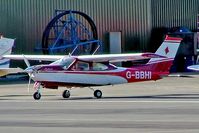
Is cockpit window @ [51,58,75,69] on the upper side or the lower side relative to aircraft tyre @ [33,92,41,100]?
upper

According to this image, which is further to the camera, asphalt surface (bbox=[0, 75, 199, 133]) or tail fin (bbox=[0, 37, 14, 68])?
tail fin (bbox=[0, 37, 14, 68])

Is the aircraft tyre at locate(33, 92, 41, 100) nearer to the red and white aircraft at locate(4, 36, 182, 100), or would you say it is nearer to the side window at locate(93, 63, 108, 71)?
the red and white aircraft at locate(4, 36, 182, 100)

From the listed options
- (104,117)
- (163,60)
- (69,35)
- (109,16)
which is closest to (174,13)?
(109,16)

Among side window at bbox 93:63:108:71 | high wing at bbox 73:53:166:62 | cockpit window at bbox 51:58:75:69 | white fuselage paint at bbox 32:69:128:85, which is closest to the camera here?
white fuselage paint at bbox 32:69:128:85

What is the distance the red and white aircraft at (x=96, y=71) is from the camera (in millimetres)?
25797

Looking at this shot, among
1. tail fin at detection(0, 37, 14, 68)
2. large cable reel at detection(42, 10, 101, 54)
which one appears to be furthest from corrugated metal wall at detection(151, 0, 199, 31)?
tail fin at detection(0, 37, 14, 68)

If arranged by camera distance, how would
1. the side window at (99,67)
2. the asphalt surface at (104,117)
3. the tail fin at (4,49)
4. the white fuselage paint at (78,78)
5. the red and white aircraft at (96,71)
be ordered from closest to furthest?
1. the asphalt surface at (104,117)
2. the white fuselage paint at (78,78)
3. the red and white aircraft at (96,71)
4. the side window at (99,67)
5. the tail fin at (4,49)

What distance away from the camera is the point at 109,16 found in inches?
1933

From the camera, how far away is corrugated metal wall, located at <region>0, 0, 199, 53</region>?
4569 cm

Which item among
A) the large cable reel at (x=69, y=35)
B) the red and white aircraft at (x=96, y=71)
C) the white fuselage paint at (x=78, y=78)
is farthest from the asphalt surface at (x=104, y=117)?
the large cable reel at (x=69, y=35)

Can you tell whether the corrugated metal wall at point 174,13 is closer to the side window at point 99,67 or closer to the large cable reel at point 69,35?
the large cable reel at point 69,35

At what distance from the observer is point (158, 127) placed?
559 inches

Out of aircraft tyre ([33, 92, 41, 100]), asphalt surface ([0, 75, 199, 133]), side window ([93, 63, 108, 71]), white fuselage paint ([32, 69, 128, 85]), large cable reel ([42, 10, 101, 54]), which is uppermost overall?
large cable reel ([42, 10, 101, 54])

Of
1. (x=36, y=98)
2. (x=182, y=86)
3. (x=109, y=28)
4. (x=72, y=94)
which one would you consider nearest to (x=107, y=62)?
(x=72, y=94)
